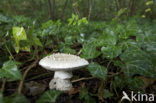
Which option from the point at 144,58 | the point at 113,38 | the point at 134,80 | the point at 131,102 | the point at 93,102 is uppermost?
the point at 113,38

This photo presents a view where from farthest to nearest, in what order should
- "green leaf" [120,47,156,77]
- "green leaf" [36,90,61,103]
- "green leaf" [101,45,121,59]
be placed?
1. "green leaf" [101,45,121,59]
2. "green leaf" [120,47,156,77]
3. "green leaf" [36,90,61,103]

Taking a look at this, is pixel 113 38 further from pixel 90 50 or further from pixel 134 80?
pixel 134 80

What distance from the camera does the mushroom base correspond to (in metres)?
1.42

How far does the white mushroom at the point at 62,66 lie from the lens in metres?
1.33

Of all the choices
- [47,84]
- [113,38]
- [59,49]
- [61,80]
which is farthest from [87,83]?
[59,49]

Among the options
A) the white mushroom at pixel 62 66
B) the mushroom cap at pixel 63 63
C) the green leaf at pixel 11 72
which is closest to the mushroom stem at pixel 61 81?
the white mushroom at pixel 62 66

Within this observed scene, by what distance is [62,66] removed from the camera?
1.32 m

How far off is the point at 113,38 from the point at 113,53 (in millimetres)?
202

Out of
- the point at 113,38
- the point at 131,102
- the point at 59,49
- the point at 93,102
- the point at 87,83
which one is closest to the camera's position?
the point at 93,102

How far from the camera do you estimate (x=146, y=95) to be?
1.37 m

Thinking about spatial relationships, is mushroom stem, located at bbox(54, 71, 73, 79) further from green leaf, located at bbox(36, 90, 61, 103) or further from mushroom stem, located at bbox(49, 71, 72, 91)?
green leaf, located at bbox(36, 90, 61, 103)

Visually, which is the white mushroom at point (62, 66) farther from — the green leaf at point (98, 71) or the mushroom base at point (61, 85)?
the green leaf at point (98, 71)

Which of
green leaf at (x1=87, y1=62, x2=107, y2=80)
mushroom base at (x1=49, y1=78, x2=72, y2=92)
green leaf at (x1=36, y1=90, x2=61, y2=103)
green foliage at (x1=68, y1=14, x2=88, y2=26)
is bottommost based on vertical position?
mushroom base at (x1=49, y1=78, x2=72, y2=92)

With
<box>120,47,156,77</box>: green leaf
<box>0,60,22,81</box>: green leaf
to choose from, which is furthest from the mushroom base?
<box>120,47,156,77</box>: green leaf
